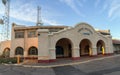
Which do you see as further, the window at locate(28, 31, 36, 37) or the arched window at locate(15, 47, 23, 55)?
the arched window at locate(15, 47, 23, 55)

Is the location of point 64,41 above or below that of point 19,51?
above

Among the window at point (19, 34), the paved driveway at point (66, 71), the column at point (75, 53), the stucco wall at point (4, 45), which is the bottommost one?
the paved driveway at point (66, 71)

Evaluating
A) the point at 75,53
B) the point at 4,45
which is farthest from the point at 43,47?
the point at 4,45

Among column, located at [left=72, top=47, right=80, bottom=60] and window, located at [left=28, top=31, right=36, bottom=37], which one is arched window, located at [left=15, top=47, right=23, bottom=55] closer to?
window, located at [left=28, top=31, right=36, bottom=37]

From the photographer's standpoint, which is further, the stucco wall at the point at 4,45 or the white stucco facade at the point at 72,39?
the stucco wall at the point at 4,45

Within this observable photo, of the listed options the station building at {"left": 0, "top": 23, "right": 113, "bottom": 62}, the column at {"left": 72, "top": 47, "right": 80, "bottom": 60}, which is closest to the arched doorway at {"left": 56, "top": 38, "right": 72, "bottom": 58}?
the station building at {"left": 0, "top": 23, "right": 113, "bottom": 62}

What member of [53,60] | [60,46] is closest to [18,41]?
[60,46]

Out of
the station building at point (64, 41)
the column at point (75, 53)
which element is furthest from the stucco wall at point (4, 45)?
the column at point (75, 53)

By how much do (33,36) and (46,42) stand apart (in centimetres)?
907

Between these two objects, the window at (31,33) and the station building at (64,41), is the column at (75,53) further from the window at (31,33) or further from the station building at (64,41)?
the window at (31,33)

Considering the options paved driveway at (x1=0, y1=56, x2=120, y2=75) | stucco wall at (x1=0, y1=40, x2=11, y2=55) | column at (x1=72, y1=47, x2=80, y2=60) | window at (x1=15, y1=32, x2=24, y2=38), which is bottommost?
paved driveway at (x1=0, y1=56, x2=120, y2=75)

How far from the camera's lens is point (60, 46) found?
33.8 m

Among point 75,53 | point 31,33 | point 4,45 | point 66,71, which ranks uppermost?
point 31,33

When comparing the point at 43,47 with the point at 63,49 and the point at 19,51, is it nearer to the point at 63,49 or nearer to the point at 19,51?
the point at 63,49
